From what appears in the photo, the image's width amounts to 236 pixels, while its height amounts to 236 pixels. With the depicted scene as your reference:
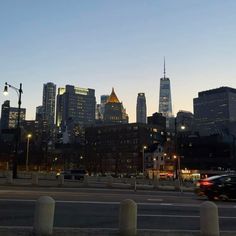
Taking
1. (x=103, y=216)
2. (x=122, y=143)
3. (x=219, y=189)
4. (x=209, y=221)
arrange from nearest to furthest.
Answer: (x=209, y=221) → (x=103, y=216) → (x=219, y=189) → (x=122, y=143)

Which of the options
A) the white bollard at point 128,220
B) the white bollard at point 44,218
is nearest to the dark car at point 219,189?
the white bollard at point 128,220

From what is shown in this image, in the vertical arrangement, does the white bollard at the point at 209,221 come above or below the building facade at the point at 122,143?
below

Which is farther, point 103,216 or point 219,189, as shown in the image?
point 219,189

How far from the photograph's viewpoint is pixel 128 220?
29.0 ft

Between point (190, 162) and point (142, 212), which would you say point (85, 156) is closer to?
point (190, 162)

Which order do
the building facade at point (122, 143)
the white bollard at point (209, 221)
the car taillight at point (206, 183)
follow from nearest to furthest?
the white bollard at point (209, 221), the car taillight at point (206, 183), the building facade at point (122, 143)

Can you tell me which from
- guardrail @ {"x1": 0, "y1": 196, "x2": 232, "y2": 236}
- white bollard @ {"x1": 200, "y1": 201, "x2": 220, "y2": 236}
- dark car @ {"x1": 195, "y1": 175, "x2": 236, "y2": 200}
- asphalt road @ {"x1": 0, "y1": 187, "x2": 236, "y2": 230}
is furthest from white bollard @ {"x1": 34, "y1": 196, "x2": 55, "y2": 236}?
dark car @ {"x1": 195, "y1": 175, "x2": 236, "y2": 200}

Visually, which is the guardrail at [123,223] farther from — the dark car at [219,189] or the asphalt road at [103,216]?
the dark car at [219,189]

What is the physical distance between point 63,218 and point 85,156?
444 ft

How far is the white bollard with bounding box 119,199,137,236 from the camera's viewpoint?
877 cm

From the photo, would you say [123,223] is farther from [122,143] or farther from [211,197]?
[122,143]

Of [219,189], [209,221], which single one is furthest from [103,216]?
[219,189]

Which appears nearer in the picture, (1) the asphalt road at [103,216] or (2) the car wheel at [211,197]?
(1) the asphalt road at [103,216]

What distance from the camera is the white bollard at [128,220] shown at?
8.77 meters
